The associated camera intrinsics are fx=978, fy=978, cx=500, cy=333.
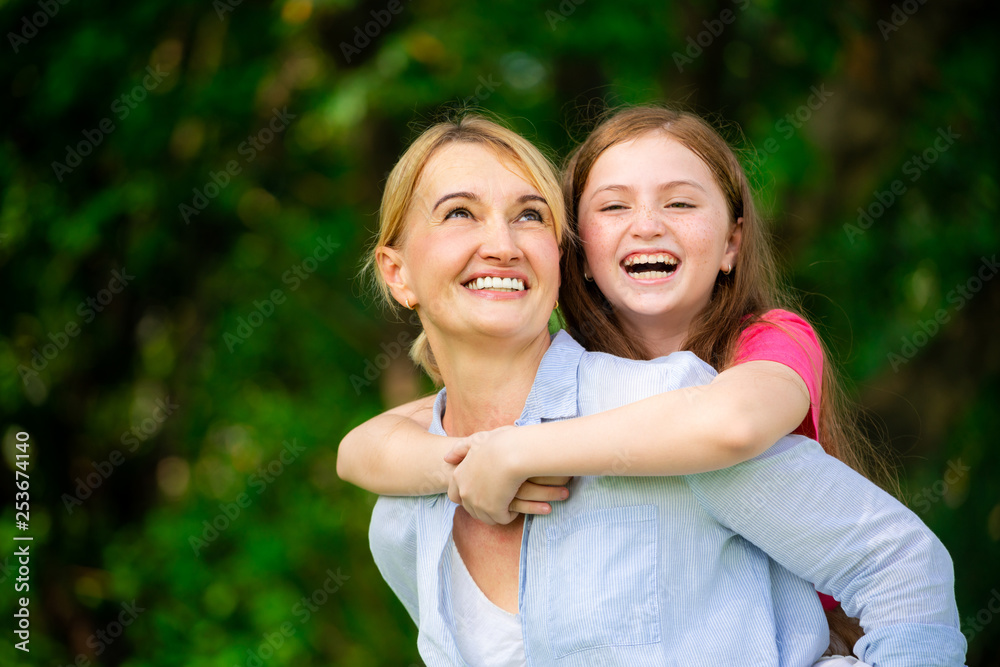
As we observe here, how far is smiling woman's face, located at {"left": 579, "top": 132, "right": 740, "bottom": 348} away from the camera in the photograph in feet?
7.76

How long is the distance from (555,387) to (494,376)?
0.18m

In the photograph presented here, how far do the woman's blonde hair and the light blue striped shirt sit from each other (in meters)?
0.45

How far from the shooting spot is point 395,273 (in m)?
2.35

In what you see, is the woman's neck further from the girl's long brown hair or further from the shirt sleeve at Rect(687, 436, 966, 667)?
the shirt sleeve at Rect(687, 436, 966, 667)

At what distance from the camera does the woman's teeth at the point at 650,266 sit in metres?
2.37

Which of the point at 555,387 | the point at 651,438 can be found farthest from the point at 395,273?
the point at 651,438

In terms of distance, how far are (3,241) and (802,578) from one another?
4.41m

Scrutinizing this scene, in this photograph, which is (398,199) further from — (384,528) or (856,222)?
(856,222)

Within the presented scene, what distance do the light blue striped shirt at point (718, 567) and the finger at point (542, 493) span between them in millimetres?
33

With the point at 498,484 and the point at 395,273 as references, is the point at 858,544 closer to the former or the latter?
the point at 498,484

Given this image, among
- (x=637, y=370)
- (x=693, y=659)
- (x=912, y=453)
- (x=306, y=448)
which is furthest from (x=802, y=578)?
(x=306, y=448)

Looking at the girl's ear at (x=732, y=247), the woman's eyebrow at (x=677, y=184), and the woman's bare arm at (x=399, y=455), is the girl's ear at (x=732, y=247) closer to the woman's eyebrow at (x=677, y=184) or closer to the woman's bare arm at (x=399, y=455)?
the woman's eyebrow at (x=677, y=184)

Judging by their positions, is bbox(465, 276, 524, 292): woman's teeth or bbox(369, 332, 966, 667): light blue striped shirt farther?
bbox(465, 276, 524, 292): woman's teeth

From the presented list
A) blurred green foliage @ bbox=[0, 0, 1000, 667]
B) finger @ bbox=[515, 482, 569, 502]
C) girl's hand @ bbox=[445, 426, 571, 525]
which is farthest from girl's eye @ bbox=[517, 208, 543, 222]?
blurred green foliage @ bbox=[0, 0, 1000, 667]
